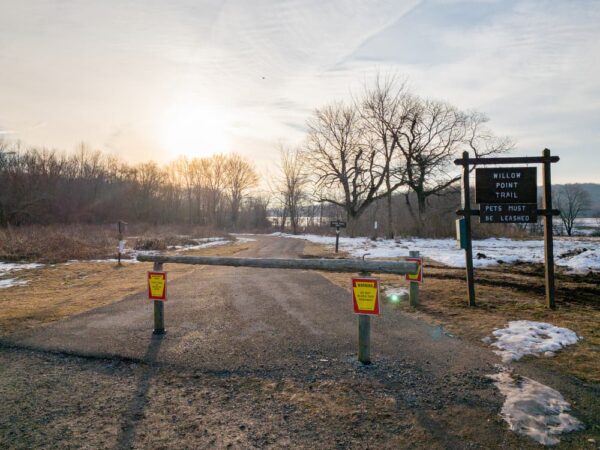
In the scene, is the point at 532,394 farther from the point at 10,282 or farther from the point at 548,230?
the point at 10,282

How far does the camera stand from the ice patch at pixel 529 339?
470 cm

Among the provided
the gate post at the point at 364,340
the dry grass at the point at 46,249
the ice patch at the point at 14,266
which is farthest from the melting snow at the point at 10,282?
the gate post at the point at 364,340

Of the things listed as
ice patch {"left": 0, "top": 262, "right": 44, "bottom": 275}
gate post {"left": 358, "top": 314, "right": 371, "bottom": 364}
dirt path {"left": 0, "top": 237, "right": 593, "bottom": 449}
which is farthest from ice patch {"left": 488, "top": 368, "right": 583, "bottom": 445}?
ice patch {"left": 0, "top": 262, "right": 44, "bottom": 275}

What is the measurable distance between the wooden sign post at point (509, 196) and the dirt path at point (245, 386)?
9.17 feet

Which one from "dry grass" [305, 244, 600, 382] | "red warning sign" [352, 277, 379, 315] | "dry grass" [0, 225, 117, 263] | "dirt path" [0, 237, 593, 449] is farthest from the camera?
"dry grass" [0, 225, 117, 263]

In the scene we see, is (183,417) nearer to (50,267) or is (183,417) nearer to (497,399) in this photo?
(497,399)

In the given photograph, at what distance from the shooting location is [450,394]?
12.0 ft

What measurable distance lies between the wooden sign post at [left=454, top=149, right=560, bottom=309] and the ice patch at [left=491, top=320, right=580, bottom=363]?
5.39ft

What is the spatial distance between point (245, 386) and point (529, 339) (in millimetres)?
3827

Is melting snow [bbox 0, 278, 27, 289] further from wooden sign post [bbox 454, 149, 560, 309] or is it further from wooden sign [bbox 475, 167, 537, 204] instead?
wooden sign [bbox 475, 167, 537, 204]

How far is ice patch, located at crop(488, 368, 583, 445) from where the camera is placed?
298 cm

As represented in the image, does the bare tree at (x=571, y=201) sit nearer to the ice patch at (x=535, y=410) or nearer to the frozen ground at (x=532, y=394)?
the frozen ground at (x=532, y=394)

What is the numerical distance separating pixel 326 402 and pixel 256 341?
75.5 inches

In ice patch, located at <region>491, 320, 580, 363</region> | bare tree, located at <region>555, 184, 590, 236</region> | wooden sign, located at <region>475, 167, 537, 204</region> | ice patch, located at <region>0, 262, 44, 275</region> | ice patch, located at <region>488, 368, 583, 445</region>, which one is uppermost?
bare tree, located at <region>555, 184, 590, 236</region>
